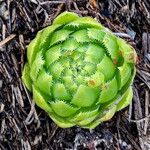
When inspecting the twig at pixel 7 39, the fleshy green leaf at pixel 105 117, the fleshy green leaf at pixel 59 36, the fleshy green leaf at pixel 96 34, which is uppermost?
the fleshy green leaf at pixel 59 36

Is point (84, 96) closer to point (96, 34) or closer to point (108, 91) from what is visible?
point (108, 91)

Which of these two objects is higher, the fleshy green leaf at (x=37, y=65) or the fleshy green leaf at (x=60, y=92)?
the fleshy green leaf at (x=37, y=65)

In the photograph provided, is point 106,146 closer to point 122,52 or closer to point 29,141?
point 29,141

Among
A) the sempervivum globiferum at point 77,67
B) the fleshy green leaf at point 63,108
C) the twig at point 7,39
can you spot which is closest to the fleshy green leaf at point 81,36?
the sempervivum globiferum at point 77,67

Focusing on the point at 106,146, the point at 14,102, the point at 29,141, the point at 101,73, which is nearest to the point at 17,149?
the point at 29,141

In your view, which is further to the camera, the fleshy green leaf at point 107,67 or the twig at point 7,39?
the twig at point 7,39

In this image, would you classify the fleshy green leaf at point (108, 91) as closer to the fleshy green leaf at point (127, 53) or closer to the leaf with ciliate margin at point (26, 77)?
the fleshy green leaf at point (127, 53)
